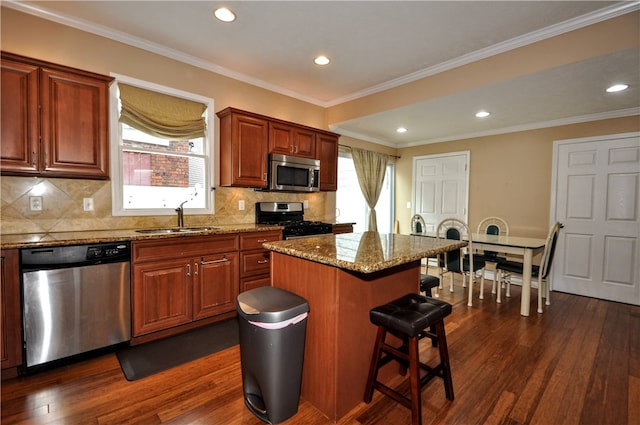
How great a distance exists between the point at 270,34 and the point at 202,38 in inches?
25.8

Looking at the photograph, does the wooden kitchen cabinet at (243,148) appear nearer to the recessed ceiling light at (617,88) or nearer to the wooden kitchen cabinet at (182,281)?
the wooden kitchen cabinet at (182,281)

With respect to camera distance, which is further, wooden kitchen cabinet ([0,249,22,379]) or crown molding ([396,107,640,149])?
crown molding ([396,107,640,149])

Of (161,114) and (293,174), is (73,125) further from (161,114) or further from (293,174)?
(293,174)

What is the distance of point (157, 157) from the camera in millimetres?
3023

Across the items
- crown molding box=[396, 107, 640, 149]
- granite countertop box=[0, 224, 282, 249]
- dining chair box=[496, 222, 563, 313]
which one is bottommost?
dining chair box=[496, 222, 563, 313]

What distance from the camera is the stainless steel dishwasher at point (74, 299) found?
76.2 inches

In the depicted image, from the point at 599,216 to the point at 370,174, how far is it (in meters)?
3.26

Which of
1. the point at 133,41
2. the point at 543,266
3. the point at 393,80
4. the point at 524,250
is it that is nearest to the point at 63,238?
the point at 133,41

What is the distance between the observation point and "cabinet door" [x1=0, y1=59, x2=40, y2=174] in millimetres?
2047

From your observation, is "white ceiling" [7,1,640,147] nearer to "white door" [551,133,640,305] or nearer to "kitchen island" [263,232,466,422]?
"white door" [551,133,640,305]

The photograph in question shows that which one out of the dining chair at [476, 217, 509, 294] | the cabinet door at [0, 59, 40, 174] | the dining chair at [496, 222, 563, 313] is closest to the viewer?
the cabinet door at [0, 59, 40, 174]

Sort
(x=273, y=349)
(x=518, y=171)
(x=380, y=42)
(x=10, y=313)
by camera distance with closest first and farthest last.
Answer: (x=273, y=349), (x=10, y=313), (x=380, y=42), (x=518, y=171)

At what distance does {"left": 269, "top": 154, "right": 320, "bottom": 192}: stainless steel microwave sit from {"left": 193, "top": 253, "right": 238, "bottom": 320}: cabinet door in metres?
1.11

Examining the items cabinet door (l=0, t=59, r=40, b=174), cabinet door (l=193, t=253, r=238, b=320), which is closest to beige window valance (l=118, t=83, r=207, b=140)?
cabinet door (l=0, t=59, r=40, b=174)
